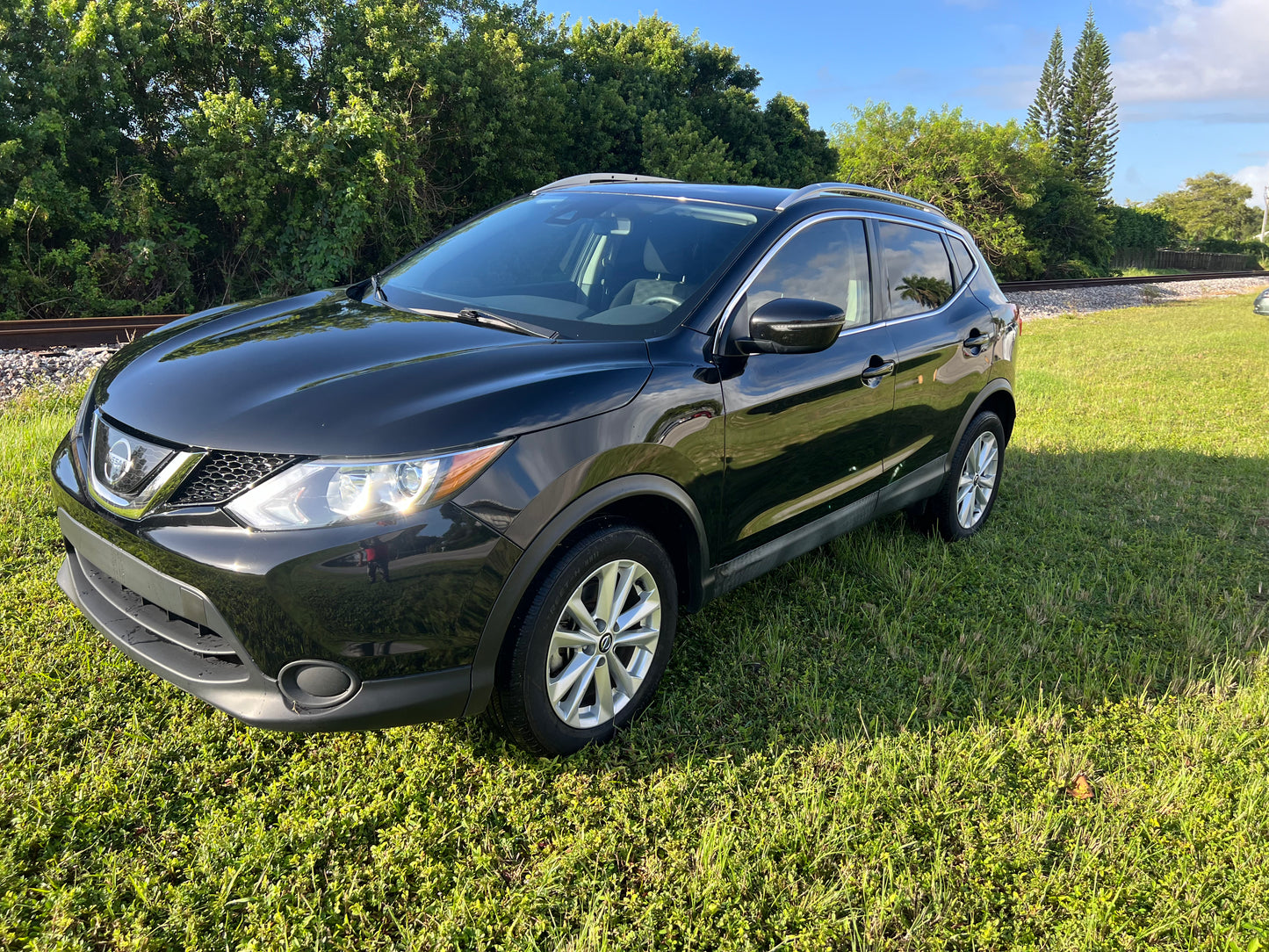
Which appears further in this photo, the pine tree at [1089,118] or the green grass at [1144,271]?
the pine tree at [1089,118]

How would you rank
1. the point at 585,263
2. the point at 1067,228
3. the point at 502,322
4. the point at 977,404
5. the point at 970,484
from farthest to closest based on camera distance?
the point at 1067,228
the point at 970,484
the point at 977,404
the point at 585,263
the point at 502,322

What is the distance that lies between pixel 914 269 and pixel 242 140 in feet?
49.6

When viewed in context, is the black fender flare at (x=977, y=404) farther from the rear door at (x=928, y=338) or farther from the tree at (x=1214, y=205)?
the tree at (x=1214, y=205)

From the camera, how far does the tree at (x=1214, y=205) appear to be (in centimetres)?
9400

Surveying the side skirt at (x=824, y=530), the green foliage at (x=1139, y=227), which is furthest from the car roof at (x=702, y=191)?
the green foliage at (x=1139, y=227)

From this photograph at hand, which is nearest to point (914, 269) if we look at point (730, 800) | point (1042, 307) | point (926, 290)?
point (926, 290)

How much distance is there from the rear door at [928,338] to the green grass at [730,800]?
82 centimetres

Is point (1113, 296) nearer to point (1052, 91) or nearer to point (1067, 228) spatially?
point (1067, 228)

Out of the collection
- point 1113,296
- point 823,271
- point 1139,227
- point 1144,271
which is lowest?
point 823,271

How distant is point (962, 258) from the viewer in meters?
4.86

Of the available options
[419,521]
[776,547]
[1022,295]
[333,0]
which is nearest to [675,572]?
[776,547]

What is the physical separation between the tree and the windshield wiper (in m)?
109

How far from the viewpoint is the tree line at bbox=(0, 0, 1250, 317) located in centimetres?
1429

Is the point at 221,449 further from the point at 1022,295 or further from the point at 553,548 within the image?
the point at 1022,295
